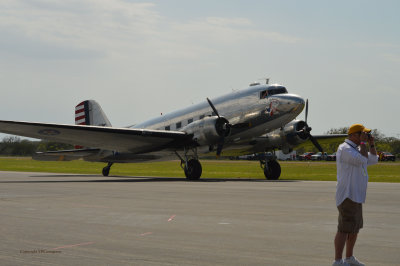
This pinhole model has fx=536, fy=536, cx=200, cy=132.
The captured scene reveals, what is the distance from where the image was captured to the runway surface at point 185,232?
23.9 ft

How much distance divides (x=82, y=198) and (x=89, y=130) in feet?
38.8

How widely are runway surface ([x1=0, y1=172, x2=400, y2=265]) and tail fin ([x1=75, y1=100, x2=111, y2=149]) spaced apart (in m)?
24.2

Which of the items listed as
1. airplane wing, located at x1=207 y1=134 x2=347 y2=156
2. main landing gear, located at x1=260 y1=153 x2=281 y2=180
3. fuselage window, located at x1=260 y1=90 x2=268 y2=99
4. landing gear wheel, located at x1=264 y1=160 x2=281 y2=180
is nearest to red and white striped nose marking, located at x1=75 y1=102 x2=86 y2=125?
airplane wing, located at x1=207 y1=134 x2=347 y2=156

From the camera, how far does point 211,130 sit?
90.2 ft

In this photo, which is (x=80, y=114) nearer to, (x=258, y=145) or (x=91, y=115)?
(x=91, y=115)

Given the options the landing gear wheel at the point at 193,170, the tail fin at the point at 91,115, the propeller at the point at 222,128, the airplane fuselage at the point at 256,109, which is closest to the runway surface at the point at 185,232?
the airplane fuselage at the point at 256,109

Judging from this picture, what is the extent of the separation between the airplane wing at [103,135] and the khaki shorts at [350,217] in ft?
70.9

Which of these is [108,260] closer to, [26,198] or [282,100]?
[26,198]

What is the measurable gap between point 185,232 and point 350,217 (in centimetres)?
354

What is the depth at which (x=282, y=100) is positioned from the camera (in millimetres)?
27094

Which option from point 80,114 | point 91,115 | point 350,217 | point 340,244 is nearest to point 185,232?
point 340,244

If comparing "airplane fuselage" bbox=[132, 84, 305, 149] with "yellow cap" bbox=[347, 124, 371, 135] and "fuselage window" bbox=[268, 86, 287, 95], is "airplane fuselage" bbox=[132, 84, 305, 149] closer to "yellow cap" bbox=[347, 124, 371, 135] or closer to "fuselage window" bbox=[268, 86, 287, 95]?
"fuselage window" bbox=[268, 86, 287, 95]

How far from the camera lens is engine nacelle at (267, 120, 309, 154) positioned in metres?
29.8

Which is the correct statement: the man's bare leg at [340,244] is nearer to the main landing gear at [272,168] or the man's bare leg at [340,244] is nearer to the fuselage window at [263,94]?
the fuselage window at [263,94]
